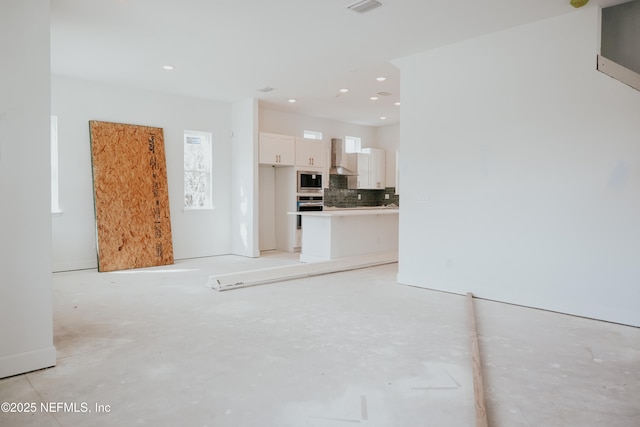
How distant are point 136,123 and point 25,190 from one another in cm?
450

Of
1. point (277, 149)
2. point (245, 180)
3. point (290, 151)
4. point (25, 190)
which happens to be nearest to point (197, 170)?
point (245, 180)

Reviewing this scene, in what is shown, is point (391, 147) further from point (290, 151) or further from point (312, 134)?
point (290, 151)

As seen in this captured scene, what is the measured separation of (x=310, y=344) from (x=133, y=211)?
182 inches

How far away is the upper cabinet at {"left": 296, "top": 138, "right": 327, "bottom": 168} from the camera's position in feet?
27.7

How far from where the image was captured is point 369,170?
386 inches

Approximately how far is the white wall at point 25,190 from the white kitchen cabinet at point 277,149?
512cm

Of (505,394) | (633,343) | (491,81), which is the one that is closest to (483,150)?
(491,81)

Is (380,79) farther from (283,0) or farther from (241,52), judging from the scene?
(283,0)

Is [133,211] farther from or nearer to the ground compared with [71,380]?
farther from the ground

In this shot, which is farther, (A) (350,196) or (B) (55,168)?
(A) (350,196)

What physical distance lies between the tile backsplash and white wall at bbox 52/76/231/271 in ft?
8.60

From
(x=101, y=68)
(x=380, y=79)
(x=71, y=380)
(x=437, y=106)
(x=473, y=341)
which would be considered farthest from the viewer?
(x=380, y=79)

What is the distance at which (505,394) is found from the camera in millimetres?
2383

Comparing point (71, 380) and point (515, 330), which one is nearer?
point (71, 380)
